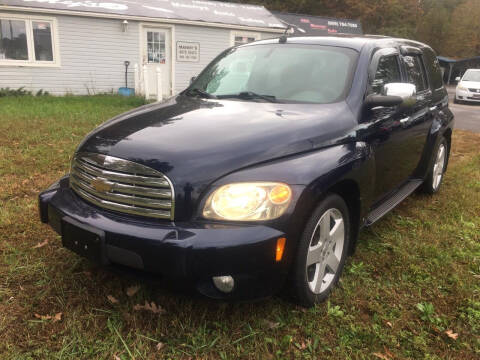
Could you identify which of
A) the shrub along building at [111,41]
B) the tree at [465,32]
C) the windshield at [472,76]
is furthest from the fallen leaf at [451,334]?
the tree at [465,32]

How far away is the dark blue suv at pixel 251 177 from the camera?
2.17 meters

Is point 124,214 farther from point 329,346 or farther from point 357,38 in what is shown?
point 357,38

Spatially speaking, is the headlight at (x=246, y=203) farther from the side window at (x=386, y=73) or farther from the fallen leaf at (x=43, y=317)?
the side window at (x=386, y=73)

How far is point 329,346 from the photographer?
7.93ft

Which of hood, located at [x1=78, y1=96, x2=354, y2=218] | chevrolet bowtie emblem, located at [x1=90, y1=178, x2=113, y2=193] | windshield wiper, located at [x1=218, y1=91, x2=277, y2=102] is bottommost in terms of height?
chevrolet bowtie emblem, located at [x1=90, y1=178, x2=113, y2=193]

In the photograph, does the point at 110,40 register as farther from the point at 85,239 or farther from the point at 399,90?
the point at 85,239

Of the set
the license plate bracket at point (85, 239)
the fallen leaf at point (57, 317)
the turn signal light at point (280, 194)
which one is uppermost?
the turn signal light at point (280, 194)

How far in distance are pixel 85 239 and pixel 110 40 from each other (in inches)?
516

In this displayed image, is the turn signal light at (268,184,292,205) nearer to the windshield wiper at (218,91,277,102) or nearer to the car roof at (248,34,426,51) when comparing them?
the windshield wiper at (218,91,277,102)

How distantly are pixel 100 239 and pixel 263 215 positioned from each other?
0.88 meters

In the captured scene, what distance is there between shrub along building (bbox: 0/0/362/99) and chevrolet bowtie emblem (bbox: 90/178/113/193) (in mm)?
9997

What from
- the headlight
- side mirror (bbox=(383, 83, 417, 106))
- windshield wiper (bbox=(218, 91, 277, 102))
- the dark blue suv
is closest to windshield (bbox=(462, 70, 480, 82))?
the dark blue suv

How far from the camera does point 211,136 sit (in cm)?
245

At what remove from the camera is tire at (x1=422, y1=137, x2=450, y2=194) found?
15.5ft
